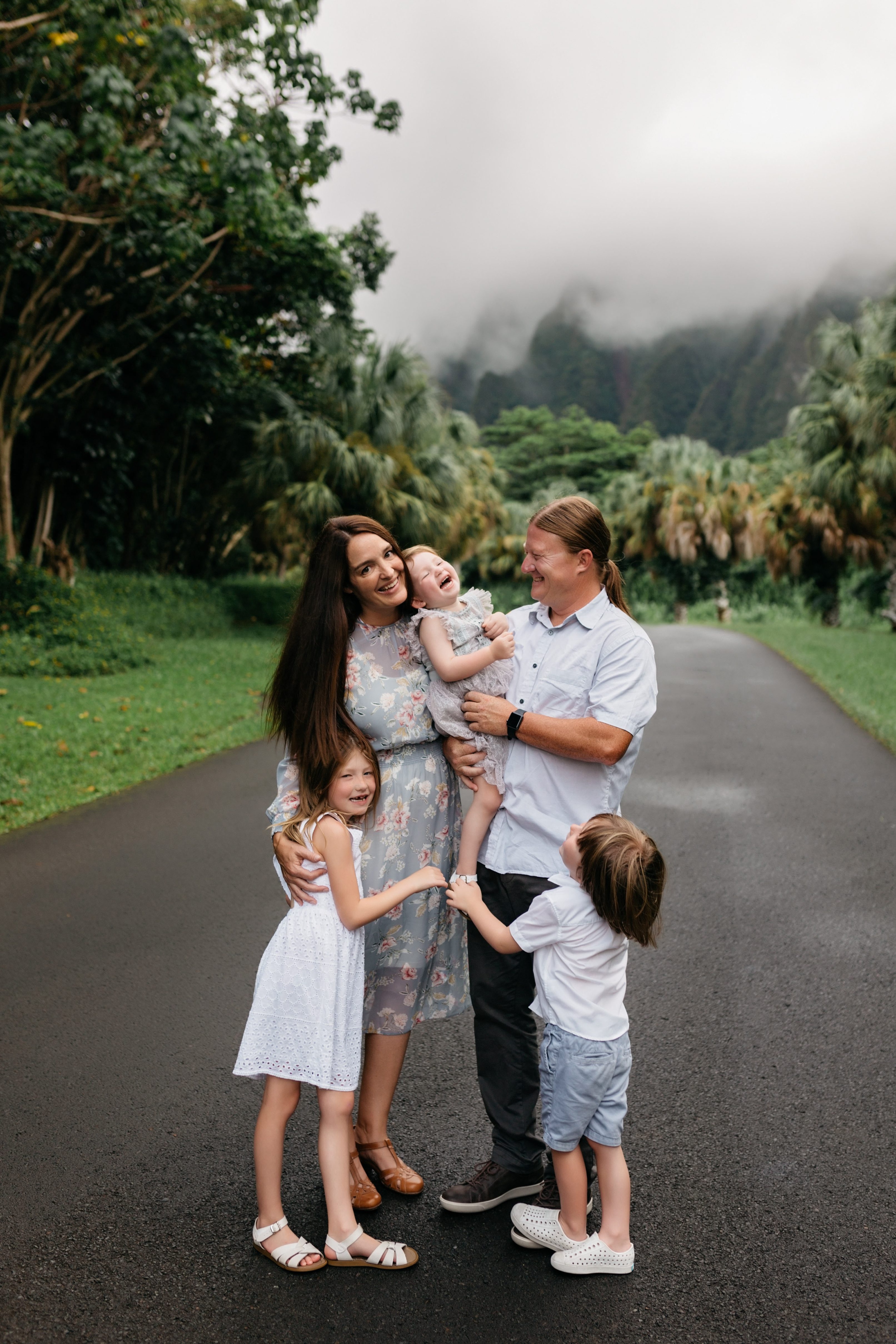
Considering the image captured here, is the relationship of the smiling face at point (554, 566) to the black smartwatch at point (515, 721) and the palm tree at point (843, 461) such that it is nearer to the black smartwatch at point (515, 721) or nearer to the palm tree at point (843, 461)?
the black smartwatch at point (515, 721)

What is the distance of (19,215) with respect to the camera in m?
12.7

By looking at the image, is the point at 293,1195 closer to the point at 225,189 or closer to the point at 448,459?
the point at 225,189

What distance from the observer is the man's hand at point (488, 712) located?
2611mm

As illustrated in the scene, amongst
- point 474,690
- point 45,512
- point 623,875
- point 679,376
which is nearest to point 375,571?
point 474,690

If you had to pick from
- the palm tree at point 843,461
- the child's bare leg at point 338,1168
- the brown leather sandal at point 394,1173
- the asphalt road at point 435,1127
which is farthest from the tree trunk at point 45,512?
the child's bare leg at point 338,1168

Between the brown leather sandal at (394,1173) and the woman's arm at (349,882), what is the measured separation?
2.52ft

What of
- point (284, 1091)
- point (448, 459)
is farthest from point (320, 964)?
→ point (448, 459)

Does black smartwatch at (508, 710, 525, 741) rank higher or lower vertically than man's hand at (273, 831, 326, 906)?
higher

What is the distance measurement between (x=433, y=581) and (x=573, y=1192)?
65.5 inches

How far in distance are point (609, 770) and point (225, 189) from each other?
1350 centimetres

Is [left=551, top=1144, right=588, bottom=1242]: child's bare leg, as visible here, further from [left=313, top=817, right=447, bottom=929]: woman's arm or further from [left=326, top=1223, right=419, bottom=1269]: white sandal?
[left=313, top=817, right=447, bottom=929]: woman's arm

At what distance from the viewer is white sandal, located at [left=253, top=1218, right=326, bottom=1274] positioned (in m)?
2.45

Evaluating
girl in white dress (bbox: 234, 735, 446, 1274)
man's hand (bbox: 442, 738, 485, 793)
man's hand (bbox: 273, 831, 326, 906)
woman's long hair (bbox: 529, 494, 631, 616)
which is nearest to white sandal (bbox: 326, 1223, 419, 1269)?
girl in white dress (bbox: 234, 735, 446, 1274)

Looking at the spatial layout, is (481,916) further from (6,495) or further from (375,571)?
(6,495)
